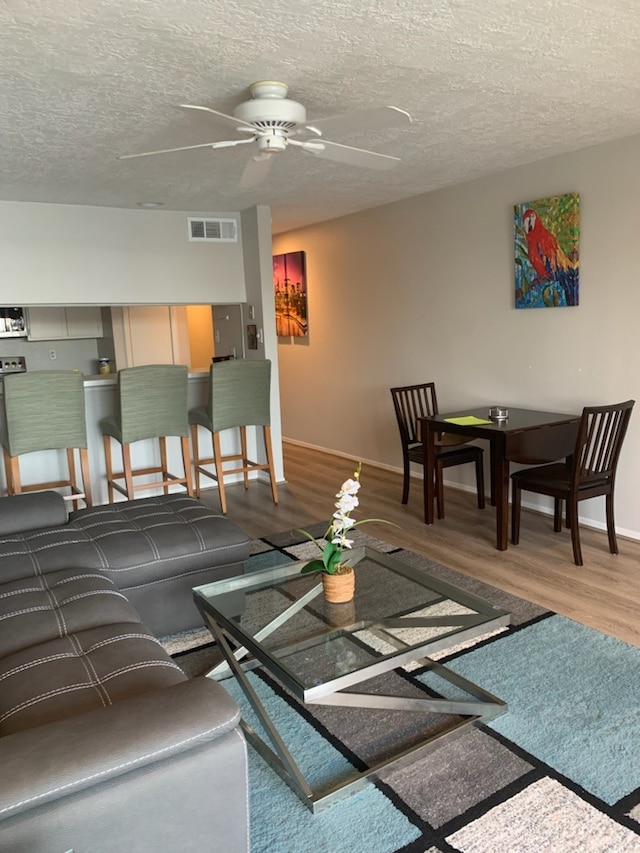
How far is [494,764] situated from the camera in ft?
6.31

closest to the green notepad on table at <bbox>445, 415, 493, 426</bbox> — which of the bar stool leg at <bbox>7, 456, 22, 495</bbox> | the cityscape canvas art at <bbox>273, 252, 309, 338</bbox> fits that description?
the bar stool leg at <bbox>7, 456, 22, 495</bbox>

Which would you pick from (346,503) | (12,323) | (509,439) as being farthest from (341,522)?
(12,323)

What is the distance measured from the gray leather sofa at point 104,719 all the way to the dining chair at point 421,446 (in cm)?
208

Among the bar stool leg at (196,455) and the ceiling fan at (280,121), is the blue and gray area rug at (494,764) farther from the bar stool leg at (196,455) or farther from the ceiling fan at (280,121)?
the bar stool leg at (196,455)

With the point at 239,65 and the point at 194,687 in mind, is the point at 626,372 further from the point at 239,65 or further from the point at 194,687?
the point at 194,687

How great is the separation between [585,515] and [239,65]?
125 inches

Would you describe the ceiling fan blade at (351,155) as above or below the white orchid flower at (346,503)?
above

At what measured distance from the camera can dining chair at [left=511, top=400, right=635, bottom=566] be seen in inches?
132

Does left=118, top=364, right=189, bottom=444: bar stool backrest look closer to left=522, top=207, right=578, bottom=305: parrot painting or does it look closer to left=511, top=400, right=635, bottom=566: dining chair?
left=511, top=400, right=635, bottom=566: dining chair

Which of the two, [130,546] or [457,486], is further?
[457,486]

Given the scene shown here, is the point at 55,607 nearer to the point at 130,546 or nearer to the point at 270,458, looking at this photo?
the point at 130,546

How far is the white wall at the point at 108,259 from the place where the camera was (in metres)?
4.45

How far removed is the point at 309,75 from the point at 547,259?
2.21 m

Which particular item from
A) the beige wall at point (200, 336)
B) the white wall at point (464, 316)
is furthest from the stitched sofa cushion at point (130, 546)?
the beige wall at point (200, 336)
